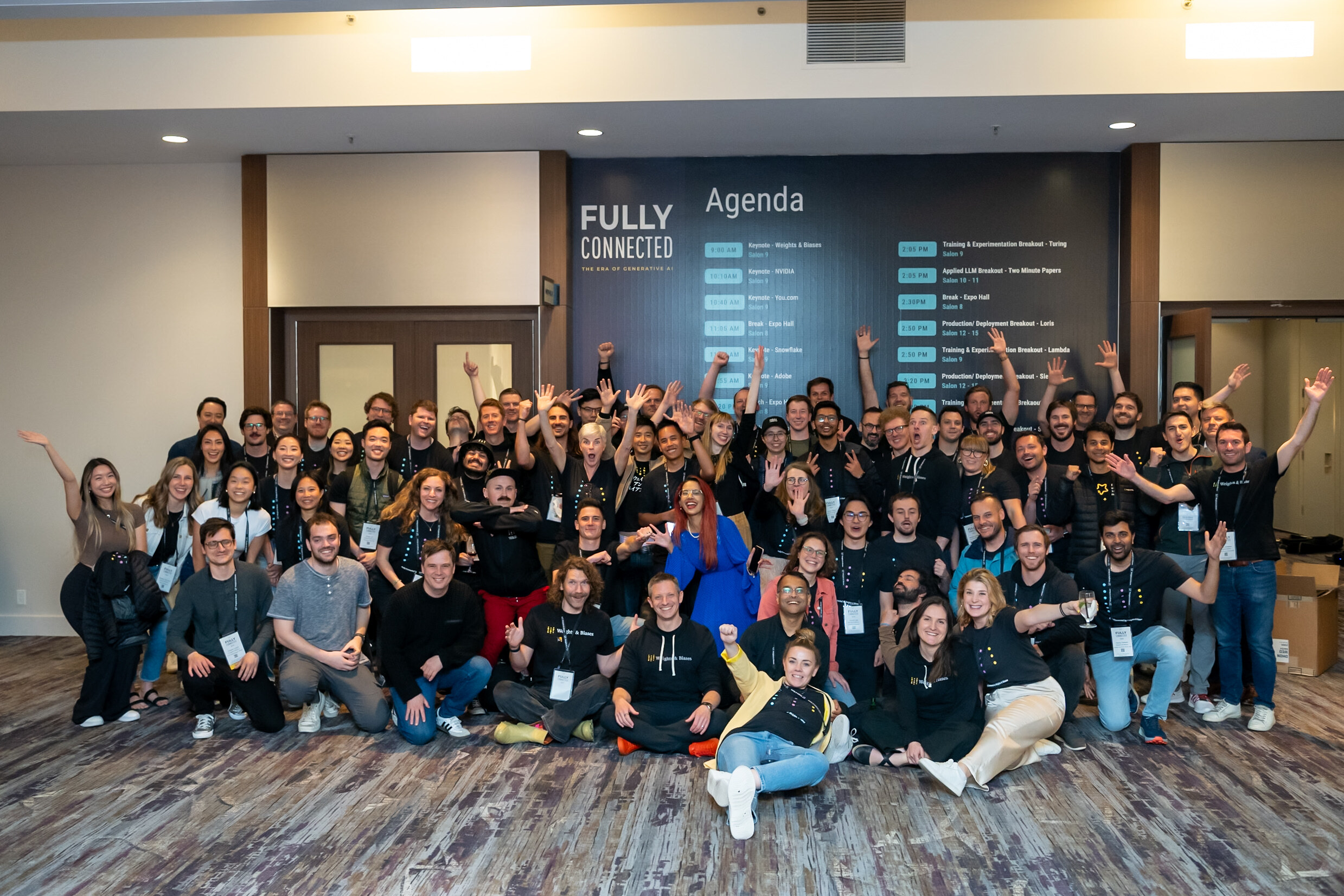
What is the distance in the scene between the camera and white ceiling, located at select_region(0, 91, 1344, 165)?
6109mm

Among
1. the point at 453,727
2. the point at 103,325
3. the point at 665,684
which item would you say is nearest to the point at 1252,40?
the point at 665,684

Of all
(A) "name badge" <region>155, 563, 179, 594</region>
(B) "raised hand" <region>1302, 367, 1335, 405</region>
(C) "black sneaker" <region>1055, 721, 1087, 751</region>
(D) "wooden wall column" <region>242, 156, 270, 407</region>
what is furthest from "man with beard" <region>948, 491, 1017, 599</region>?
(D) "wooden wall column" <region>242, 156, 270, 407</region>

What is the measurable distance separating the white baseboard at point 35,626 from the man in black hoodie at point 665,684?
477 centimetres

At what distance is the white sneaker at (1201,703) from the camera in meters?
5.37

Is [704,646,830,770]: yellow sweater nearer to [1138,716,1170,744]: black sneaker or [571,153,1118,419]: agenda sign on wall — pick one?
[1138,716,1170,744]: black sneaker

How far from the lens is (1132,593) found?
521 centimetres

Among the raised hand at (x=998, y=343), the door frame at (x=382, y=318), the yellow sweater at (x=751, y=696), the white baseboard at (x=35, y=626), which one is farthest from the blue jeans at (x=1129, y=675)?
the white baseboard at (x=35, y=626)

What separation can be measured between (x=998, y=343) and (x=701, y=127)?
2416mm

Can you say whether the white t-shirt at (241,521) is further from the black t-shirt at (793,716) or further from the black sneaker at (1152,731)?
the black sneaker at (1152,731)

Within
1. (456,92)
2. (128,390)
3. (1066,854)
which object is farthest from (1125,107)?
(128,390)

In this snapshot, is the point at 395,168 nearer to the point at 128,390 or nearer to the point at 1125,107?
the point at 128,390

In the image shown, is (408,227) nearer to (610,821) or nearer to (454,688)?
(454,688)

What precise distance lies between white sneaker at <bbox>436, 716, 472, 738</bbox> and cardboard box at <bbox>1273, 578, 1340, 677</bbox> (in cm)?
452

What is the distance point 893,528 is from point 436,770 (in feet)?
8.80
